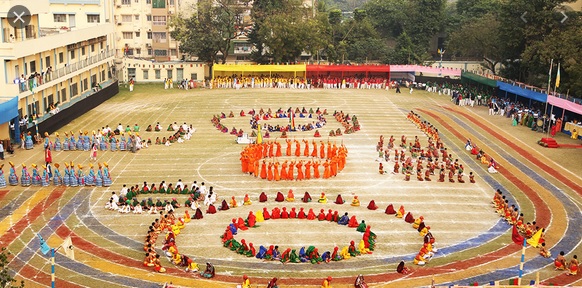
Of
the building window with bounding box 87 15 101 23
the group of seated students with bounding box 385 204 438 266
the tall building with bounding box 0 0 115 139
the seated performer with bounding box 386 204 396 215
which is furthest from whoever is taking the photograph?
the building window with bounding box 87 15 101 23

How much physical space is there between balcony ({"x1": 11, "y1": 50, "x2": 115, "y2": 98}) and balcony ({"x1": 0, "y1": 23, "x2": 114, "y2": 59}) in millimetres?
1899

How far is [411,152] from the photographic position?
43.6 m

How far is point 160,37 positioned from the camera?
85.2 m

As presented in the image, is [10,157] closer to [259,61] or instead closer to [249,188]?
[249,188]

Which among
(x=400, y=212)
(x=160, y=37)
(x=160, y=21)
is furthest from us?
(x=160, y=37)

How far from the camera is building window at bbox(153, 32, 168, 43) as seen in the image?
85125 mm

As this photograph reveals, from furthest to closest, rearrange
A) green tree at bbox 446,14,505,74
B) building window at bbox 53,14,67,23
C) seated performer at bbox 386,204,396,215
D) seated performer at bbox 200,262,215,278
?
green tree at bbox 446,14,505,74 < building window at bbox 53,14,67,23 < seated performer at bbox 386,204,396,215 < seated performer at bbox 200,262,215,278

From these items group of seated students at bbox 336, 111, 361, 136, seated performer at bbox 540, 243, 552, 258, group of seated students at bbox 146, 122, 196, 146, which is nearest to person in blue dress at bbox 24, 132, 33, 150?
group of seated students at bbox 146, 122, 196, 146

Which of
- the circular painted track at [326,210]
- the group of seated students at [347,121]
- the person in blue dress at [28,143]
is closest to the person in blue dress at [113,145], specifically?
the circular painted track at [326,210]

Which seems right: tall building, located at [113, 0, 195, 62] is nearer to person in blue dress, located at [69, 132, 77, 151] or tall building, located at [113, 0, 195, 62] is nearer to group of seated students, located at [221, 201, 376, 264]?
person in blue dress, located at [69, 132, 77, 151]

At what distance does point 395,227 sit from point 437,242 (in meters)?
2.37

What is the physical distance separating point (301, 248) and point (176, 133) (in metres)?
23.1

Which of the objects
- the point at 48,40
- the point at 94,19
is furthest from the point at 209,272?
the point at 94,19

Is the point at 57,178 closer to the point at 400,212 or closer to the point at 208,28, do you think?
the point at 400,212
